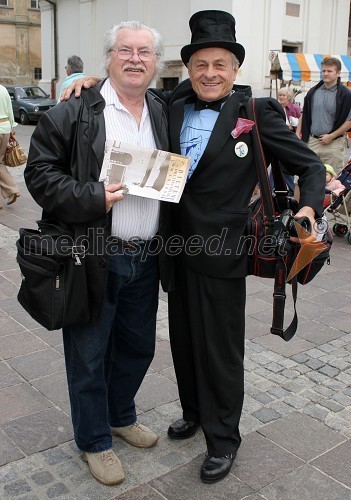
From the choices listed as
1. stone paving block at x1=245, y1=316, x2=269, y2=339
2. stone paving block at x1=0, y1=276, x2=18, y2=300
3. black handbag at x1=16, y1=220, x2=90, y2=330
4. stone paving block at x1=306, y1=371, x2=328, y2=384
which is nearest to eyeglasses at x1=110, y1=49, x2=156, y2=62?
black handbag at x1=16, y1=220, x2=90, y2=330

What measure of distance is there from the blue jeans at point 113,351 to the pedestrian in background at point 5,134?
5952mm

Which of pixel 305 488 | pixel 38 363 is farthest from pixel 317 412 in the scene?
pixel 38 363

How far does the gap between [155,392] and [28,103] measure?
2138cm

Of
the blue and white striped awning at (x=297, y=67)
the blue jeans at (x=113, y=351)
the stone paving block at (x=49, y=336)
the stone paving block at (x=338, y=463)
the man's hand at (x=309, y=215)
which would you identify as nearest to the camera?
the man's hand at (x=309, y=215)

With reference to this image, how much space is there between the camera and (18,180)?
11.1m

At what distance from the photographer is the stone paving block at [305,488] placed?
2.69 metres

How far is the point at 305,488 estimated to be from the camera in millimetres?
2746

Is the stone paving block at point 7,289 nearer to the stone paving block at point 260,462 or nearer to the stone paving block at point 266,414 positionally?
the stone paving block at point 266,414

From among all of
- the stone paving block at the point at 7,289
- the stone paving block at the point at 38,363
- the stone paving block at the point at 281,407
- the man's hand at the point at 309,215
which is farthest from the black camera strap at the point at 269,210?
the stone paving block at the point at 7,289

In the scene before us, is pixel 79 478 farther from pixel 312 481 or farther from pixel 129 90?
pixel 129 90

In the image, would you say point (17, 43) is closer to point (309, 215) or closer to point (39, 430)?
point (39, 430)

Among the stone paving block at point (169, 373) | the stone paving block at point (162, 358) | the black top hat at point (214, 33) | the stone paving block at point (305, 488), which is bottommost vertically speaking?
the stone paving block at point (305, 488)

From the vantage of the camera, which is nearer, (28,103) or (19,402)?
(19,402)

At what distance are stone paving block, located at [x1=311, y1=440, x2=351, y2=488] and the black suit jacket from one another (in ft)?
3.57
